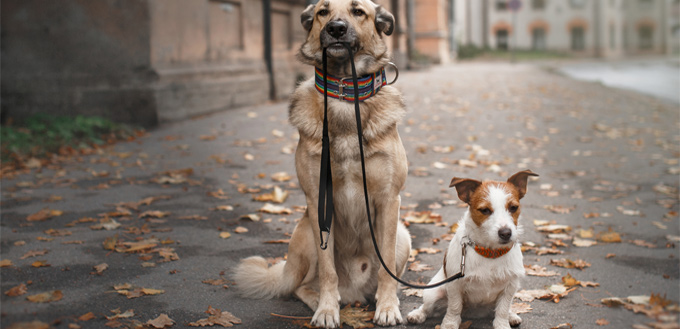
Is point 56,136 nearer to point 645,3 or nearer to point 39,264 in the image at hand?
point 39,264

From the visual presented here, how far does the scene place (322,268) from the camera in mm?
3643

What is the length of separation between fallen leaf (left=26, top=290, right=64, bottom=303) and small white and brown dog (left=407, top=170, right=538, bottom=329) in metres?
2.35

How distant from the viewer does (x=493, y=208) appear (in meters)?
3.03

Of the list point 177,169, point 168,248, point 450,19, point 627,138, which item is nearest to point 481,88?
point 627,138

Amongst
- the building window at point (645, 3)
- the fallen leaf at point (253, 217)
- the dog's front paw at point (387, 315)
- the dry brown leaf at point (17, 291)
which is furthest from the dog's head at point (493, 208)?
the building window at point (645, 3)

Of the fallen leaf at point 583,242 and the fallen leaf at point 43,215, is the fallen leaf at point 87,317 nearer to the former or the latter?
the fallen leaf at point 43,215

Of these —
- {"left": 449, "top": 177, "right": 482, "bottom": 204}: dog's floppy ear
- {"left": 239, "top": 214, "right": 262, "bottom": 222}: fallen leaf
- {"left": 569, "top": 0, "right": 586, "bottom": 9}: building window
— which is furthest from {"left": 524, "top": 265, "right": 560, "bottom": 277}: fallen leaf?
{"left": 569, "top": 0, "right": 586, "bottom": 9}: building window

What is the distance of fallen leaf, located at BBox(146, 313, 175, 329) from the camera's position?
11.2ft

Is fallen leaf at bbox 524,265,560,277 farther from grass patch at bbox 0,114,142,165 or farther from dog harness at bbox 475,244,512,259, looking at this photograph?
grass patch at bbox 0,114,142,165

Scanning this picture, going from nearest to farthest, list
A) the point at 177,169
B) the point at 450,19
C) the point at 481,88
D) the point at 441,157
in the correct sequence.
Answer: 1. the point at 177,169
2. the point at 441,157
3. the point at 481,88
4. the point at 450,19

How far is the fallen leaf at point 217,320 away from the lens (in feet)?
11.4

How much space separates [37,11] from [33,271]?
26.2ft

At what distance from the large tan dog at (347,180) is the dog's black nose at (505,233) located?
2.64 feet

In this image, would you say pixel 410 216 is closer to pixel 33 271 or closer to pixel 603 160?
pixel 33 271
